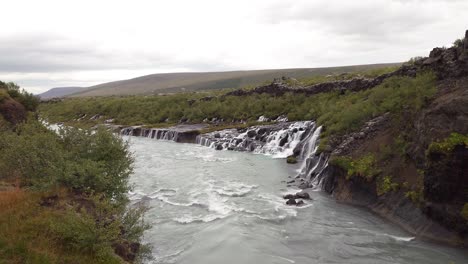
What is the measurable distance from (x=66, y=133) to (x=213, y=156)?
25.0 m

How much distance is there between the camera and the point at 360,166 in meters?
26.7

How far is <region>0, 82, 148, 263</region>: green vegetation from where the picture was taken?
1283 centimetres

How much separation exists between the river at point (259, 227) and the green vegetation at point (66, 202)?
3601 mm

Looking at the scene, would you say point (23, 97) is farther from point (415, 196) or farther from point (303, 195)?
point (415, 196)

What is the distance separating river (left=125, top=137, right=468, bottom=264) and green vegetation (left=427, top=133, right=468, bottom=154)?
15.1 feet

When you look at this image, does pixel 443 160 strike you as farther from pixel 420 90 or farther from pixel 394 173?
pixel 420 90

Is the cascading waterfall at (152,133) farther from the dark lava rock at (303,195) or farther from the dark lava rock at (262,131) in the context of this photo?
the dark lava rock at (303,195)

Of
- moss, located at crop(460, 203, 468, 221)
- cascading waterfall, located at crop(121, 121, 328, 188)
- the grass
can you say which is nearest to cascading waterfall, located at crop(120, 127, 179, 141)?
cascading waterfall, located at crop(121, 121, 328, 188)

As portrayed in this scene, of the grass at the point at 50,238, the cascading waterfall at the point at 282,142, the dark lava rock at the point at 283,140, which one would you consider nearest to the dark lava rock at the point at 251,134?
the cascading waterfall at the point at 282,142

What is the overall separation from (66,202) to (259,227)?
10511 millimetres

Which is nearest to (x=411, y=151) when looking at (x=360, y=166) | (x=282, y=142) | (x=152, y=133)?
(x=360, y=166)

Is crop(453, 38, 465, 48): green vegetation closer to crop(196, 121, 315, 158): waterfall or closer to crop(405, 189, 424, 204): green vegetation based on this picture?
crop(405, 189, 424, 204): green vegetation

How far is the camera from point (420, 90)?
27844mm

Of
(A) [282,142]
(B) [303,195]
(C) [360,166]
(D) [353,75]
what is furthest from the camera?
(D) [353,75]
